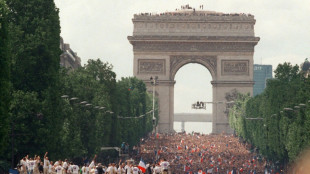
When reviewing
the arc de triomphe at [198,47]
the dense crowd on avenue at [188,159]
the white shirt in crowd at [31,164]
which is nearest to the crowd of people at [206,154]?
the dense crowd on avenue at [188,159]

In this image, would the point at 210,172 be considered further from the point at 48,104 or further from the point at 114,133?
the point at 48,104

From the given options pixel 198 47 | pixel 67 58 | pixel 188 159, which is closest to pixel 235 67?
pixel 198 47

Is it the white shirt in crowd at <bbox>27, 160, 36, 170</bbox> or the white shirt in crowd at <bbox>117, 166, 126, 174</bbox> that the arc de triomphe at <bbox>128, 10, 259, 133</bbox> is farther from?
the white shirt in crowd at <bbox>27, 160, 36, 170</bbox>

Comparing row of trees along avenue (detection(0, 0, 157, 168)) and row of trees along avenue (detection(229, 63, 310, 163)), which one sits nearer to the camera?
row of trees along avenue (detection(0, 0, 157, 168))

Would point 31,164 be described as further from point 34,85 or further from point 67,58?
point 67,58

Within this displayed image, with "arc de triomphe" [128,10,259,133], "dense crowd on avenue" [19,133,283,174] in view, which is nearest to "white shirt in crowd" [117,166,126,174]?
"dense crowd on avenue" [19,133,283,174]

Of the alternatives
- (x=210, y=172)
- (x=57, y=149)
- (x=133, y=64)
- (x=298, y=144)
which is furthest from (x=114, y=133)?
(x=133, y=64)
